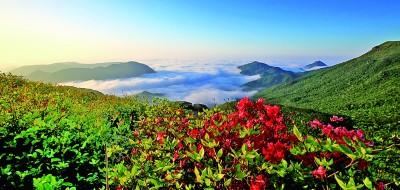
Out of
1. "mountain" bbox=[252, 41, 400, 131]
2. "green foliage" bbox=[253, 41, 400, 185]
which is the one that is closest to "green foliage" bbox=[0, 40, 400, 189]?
"green foliage" bbox=[253, 41, 400, 185]

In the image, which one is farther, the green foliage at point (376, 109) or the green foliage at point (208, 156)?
the green foliage at point (376, 109)

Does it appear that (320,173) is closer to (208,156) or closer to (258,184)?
(258,184)

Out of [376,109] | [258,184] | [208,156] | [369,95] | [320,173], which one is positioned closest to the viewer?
[320,173]

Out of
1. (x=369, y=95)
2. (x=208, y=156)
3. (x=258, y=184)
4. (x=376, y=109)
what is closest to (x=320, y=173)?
(x=258, y=184)

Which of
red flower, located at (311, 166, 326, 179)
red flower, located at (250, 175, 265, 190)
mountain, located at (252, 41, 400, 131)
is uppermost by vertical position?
red flower, located at (311, 166, 326, 179)

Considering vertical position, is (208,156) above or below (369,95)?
above

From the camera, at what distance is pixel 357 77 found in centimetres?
5706

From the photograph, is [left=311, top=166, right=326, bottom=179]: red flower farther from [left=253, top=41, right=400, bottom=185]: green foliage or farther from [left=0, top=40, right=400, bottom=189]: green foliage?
[left=253, top=41, right=400, bottom=185]: green foliage

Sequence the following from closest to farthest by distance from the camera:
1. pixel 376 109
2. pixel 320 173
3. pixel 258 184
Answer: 1. pixel 320 173
2. pixel 258 184
3. pixel 376 109

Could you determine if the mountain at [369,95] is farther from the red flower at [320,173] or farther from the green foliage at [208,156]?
the red flower at [320,173]

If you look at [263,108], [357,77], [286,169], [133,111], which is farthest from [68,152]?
[357,77]

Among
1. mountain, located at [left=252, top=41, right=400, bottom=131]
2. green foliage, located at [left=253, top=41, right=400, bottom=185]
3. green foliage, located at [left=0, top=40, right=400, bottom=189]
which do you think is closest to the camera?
green foliage, located at [left=0, top=40, right=400, bottom=189]

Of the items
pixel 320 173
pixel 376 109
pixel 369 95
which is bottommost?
pixel 376 109

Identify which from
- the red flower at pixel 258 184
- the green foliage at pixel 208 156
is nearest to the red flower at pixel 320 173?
the green foliage at pixel 208 156
